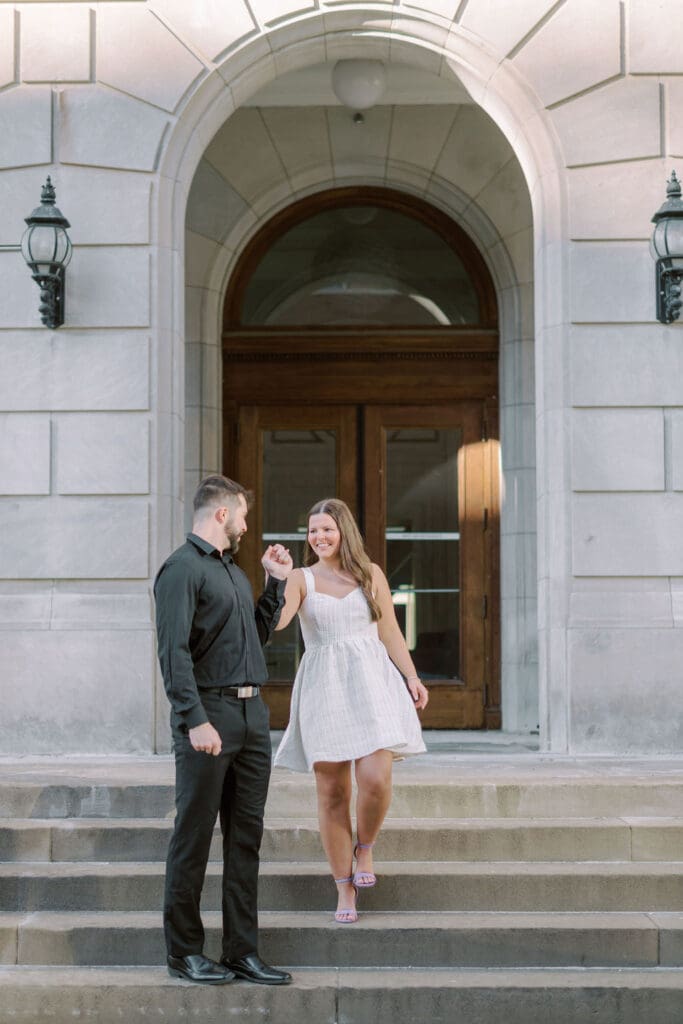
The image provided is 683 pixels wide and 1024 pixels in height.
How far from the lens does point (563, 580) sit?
8.82m

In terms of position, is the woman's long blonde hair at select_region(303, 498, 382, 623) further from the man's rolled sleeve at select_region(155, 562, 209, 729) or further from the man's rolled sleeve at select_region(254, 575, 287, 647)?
the man's rolled sleeve at select_region(155, 562, 209, 729)

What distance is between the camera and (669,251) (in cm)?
872

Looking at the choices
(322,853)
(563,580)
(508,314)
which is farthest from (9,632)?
(508,314)

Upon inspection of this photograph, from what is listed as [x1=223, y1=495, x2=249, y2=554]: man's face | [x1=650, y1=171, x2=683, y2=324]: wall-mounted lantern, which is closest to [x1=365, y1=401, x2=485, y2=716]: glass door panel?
[x1=650, y1=171, x2=683, y2=324]: wall-mounted lantern

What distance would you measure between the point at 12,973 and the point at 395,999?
175 centimetres

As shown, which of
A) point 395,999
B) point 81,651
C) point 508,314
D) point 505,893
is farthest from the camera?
point 508,314

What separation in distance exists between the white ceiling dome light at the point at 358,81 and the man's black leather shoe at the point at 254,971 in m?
7.12

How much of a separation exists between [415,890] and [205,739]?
5.65ft

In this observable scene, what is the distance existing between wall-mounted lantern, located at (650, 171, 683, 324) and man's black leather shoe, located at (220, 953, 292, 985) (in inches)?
209

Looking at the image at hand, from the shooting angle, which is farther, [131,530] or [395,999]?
[131,530]

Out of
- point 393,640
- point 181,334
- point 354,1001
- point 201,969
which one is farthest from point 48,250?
point 354,1001

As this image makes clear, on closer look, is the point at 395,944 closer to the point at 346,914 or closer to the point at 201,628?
the point at 346,914

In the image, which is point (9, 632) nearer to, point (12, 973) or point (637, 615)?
point (12, 973)

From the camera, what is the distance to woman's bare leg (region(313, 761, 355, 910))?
6.02m
